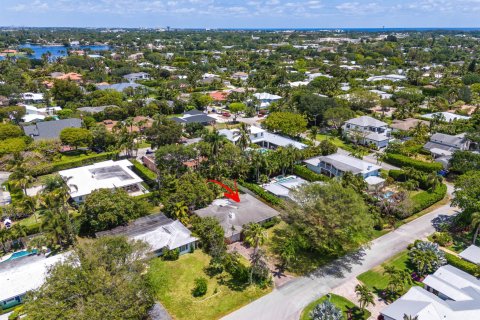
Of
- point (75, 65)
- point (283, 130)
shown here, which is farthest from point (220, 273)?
point (75, 65)

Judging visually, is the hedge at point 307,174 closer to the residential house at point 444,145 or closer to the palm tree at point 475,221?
the palm tree at point 475,221

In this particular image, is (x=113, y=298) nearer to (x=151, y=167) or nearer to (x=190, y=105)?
(x=151, y=167)

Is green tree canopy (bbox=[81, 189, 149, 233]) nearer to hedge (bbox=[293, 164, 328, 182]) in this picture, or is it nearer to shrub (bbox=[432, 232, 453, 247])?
hedge (bbox=[293, 164, 328, 182])

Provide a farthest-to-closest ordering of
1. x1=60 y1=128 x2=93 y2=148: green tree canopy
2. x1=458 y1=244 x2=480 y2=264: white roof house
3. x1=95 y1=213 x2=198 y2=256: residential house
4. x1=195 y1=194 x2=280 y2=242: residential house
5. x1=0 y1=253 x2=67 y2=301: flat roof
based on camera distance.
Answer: x1=60 y1=128 x2=93 y2=148: green tree canopy, x1=195 y1=194 x2=280 y2=242: residential house, x1=95 y1=213 x2=198 y2=256: residential house, x1=458 y1=244 x2=480 y2=264: white roof house, x1=0 y1=253 x2=67 y2=301: flat roof

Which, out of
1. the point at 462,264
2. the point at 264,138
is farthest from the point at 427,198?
the point at 264,138

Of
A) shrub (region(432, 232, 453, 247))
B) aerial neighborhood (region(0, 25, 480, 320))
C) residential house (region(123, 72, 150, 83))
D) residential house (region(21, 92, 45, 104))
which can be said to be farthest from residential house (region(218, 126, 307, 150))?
residential house (region(123, 72, 150, 83))

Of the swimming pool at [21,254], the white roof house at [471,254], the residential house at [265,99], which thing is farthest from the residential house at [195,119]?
the white roof house at [471,254]

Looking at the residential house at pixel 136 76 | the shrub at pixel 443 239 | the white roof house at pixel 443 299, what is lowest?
the shrub at pixel 443 239
